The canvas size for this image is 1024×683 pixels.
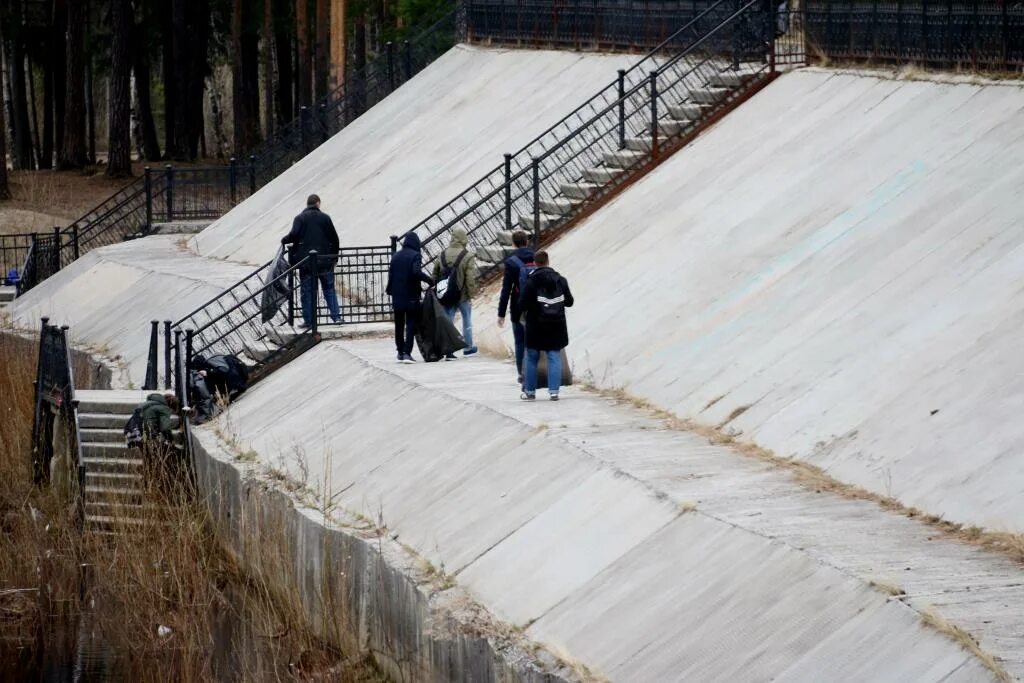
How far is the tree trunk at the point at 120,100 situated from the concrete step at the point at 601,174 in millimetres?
27344

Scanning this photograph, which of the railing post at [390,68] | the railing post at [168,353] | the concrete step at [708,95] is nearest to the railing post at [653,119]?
the concrete step at [708,95]

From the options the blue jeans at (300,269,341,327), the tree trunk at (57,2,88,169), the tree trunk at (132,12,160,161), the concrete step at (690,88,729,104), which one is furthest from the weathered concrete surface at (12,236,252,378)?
the tree trunk at (132,12,160,161)

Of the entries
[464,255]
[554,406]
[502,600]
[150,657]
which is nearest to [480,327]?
[464,255]

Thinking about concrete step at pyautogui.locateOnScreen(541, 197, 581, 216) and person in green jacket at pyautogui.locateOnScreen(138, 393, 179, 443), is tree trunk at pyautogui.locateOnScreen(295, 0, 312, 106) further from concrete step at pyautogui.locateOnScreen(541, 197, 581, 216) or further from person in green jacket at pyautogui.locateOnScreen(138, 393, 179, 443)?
person in green jacket at pyautogui.locateOnScreen(138, 393, 179, 443)

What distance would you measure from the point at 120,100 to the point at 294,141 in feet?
44.7

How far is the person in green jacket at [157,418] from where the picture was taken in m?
18.8

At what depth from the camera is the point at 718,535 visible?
10.6 metres

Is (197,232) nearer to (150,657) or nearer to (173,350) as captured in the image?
(173,350)

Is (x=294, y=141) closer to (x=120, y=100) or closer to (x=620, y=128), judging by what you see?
(x=120, y=100)

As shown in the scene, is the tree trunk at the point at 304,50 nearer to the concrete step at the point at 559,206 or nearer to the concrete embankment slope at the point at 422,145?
the concrete embankment slope at the point at 422,145

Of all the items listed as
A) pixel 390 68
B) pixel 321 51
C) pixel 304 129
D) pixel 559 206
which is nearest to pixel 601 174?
pixel 559 206

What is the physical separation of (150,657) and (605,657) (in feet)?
18.1

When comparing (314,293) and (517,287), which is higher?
(517,287)

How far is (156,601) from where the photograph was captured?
593 inches
